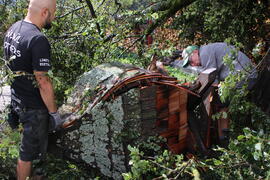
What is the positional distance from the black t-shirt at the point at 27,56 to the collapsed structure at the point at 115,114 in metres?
0.37

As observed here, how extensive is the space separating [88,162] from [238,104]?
5.80 feet

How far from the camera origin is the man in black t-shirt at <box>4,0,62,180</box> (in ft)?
8.55

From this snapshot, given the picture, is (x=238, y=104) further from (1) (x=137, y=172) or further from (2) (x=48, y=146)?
(2) (x=48, y=146)

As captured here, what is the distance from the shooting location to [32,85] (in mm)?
2746

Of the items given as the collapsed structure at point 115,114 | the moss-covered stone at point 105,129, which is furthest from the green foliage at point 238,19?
the moss-covered stone at point 105,129

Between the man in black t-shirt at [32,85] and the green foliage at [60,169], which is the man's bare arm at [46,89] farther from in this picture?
the green foliage at [60,169]

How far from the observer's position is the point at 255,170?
6.64ft

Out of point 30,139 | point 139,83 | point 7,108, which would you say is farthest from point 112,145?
point 7,108

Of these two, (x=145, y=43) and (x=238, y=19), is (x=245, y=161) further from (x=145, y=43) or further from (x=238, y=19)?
(x=238, y=19)

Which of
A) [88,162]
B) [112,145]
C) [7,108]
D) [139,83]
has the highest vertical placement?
[139,83]

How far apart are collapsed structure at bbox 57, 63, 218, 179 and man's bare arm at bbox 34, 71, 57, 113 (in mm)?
221

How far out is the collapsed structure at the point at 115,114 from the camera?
8.68 feet

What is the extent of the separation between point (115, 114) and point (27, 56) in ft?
3.19

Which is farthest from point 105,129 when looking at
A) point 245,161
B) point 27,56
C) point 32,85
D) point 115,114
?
point 245,161
